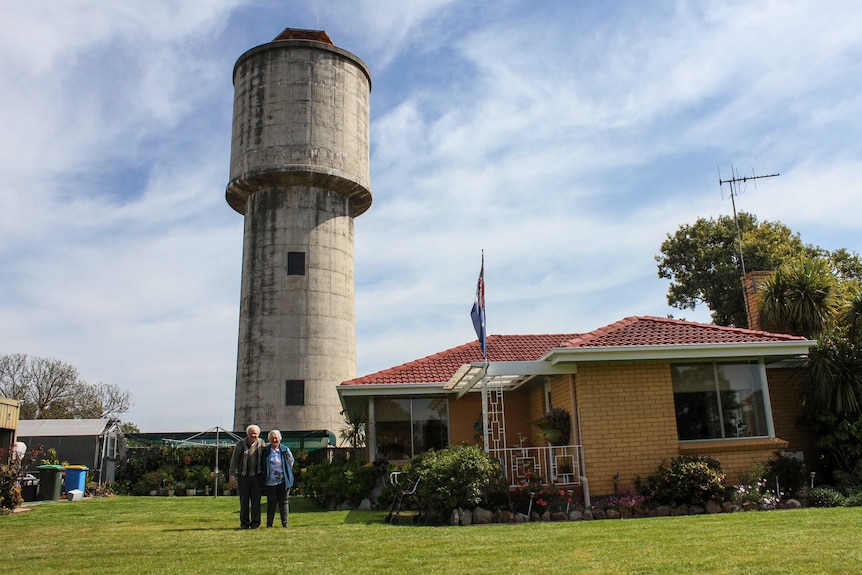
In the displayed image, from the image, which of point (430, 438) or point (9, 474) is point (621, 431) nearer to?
point (430, 438)

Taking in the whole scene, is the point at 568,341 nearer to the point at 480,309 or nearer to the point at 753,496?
the point at 480,309

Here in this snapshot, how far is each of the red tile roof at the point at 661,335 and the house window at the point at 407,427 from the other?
495cm

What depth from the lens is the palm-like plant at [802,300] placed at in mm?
19078

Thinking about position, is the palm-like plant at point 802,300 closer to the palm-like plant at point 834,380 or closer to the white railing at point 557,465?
the palm-like plant at point 834,380

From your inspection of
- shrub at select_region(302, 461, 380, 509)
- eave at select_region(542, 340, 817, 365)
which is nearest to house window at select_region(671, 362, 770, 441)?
eave at select_region(542, 340, 817, 365)

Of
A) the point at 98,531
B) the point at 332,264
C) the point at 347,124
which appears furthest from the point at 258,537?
the point at 347,124

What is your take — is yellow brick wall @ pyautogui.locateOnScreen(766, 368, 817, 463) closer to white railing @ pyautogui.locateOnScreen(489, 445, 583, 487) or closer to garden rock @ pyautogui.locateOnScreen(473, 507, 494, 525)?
white railing @ pyautogui.locateOnScreen(489, 445, 583, 487)

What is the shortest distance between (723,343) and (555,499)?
4571 millimetres

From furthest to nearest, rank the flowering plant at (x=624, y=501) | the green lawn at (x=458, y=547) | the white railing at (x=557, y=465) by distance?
the white railing at (x=557, y=465), the flowering plant at (x=624, y=501), the green lawn at (x=458, y=547)

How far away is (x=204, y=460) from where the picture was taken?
2450 cm

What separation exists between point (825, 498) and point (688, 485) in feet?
7.70

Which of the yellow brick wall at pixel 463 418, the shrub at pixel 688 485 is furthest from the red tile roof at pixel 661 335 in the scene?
the yellow brick wall at pixel 463 418

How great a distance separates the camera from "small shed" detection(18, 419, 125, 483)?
2480cm

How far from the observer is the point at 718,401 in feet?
48.1
